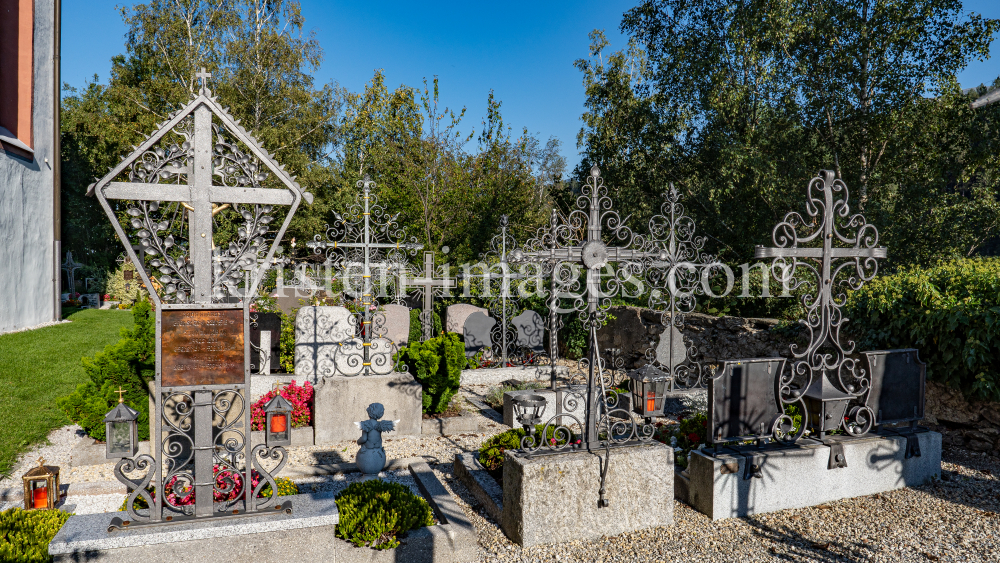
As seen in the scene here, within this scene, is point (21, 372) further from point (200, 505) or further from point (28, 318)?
point (200, 505)

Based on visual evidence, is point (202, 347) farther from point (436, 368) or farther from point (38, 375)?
point (38, 375)

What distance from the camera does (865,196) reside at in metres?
10.5

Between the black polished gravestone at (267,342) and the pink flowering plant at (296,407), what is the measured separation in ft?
5.87

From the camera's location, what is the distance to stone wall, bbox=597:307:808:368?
856 cm

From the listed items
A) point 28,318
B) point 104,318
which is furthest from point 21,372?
point 104,318

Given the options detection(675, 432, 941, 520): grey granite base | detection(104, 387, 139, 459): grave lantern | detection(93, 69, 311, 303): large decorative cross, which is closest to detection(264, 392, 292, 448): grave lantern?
detection(104, 387, 139, 459): grave lantern

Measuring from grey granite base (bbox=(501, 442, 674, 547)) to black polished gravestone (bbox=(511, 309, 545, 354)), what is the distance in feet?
23.2

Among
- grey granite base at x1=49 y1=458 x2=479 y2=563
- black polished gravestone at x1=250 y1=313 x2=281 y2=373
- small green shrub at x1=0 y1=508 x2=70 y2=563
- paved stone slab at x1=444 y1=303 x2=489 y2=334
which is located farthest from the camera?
paved stone slab at x1=444 y1=303 x2=489 y2=334

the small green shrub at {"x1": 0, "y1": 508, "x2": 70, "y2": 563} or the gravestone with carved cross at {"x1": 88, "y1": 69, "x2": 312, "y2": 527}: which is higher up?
the gravestone with carved cross at {"x1": 88, "y1": 69, "x2": 312, "y2": 527}

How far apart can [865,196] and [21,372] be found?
1558cm

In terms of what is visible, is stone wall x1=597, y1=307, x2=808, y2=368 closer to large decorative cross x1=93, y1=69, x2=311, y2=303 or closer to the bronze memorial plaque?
the bronze memorial plaque

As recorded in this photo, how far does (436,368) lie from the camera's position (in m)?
7.48

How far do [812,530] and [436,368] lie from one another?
4668mm

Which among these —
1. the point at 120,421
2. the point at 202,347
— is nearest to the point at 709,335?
the point at 202,347
